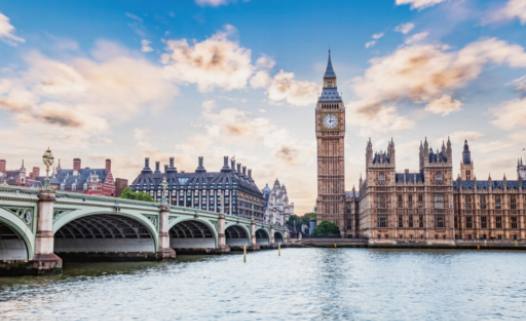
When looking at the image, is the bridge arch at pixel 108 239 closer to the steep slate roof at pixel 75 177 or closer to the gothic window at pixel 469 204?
the steep slate roof at pixel 75 177

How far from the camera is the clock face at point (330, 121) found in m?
168

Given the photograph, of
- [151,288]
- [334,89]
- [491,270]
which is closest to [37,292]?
[151,288]

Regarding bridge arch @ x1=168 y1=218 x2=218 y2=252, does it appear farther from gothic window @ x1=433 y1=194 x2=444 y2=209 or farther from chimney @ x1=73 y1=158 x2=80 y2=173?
gothic window @ x1=433 y1=194 x2=444 y2=209

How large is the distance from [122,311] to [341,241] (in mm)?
105538

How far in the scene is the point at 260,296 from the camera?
31719 millimetres

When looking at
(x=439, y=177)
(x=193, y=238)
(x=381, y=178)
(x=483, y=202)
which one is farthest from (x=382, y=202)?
(x=193, y=238)

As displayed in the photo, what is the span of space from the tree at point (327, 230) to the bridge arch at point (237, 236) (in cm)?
4287

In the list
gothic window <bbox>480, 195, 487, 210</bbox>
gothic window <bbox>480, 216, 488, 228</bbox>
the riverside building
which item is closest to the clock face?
the riverside building

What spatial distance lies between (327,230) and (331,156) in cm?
2722

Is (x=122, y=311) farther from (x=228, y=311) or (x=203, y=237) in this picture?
(x=203, y=237)

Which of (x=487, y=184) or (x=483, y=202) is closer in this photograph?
(x=483, y=202)

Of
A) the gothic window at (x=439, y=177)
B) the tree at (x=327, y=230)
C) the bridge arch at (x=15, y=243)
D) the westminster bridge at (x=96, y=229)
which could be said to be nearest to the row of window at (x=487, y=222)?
the gothic window at (x=439, y=177)

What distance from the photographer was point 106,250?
6078 centimetres

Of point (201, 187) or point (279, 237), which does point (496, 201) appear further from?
point (201, 187)
